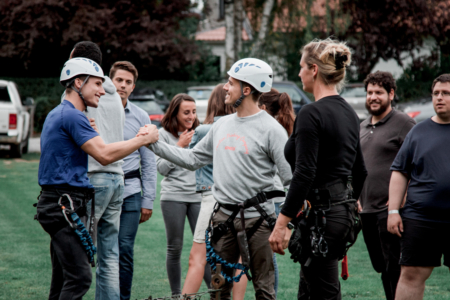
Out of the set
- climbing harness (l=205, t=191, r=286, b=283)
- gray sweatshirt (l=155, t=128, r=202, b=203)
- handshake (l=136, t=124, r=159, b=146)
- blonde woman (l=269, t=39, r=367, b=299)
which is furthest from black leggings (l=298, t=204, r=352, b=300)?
gray sweatshirt (l=155, t=128, r=202, b=203)

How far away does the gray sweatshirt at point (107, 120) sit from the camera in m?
4.31

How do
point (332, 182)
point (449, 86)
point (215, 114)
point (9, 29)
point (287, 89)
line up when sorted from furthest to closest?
point (9, 29), point (287, 89), point (215, 114), point (449, 86), point (332, 182)

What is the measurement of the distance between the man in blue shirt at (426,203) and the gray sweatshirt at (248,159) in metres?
1.04

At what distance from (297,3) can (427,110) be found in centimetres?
1449

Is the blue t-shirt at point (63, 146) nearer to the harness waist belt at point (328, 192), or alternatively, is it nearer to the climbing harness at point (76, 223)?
the climbing harness at point (76, 223)

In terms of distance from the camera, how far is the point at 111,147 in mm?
3838

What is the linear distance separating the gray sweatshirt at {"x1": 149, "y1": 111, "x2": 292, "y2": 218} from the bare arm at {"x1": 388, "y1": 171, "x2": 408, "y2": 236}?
0.99 m

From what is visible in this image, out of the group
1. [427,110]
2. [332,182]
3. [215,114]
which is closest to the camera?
[332,182]

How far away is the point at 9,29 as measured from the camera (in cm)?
2509

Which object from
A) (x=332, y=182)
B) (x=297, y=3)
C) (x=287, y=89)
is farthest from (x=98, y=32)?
(x=332, y=182)

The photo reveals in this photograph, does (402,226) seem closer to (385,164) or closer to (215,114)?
(385,164)

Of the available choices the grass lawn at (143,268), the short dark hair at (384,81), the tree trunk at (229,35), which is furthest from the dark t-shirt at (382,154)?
the tree trunk at (229,35)

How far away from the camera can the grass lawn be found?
566 cm

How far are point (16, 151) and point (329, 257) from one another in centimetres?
1467
